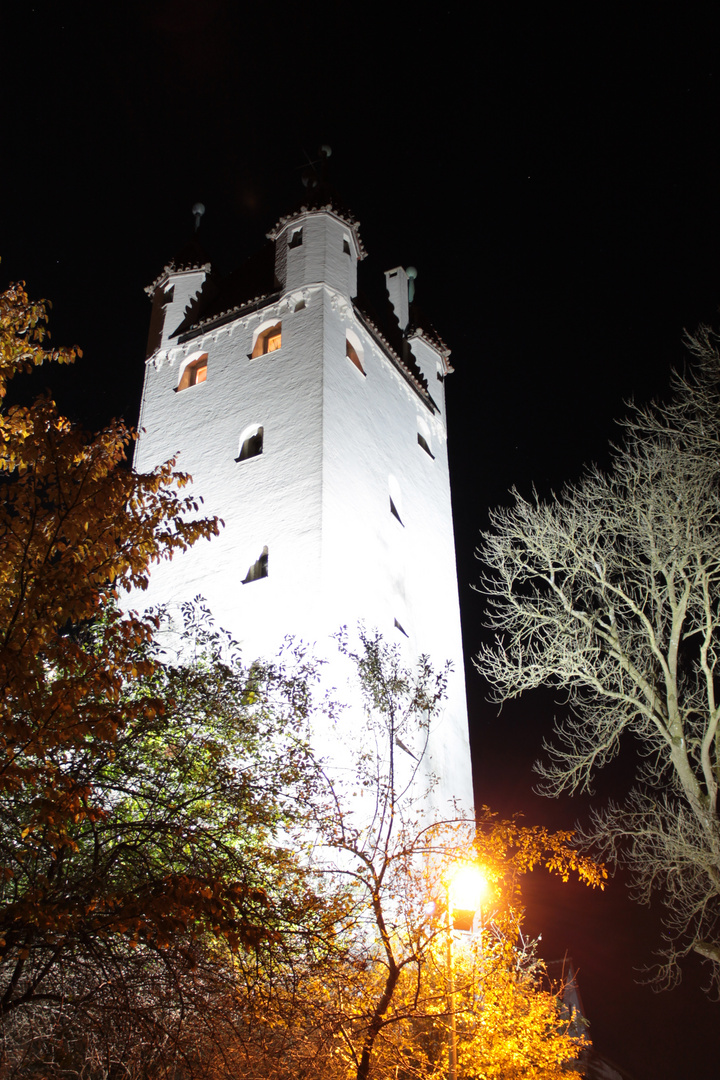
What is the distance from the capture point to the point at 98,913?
6508 mm

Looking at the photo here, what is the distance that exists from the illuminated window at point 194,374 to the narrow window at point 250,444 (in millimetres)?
3615

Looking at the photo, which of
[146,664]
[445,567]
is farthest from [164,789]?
[445,567]

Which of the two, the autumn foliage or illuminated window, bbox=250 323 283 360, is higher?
illuminated window, bbox=250 323 283 360

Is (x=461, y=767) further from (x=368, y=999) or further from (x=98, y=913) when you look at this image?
(x=98, y=913)

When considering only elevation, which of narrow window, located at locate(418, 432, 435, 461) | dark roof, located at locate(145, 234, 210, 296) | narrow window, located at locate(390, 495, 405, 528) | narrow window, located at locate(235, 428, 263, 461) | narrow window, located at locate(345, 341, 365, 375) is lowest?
narrow window, located at locate(390, 495, 405, 528)

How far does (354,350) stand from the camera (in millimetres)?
24031

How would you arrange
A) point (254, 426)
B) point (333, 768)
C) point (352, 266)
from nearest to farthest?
point (333, 768)
point (254, 426)
point (352, 266)

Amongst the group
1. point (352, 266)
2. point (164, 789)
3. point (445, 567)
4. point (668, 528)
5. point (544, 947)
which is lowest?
point (544, 947)

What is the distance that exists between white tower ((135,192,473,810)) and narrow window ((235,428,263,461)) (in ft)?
0.13

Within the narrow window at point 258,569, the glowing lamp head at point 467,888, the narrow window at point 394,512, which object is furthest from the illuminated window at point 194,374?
the glowing lamp head at point 467,888

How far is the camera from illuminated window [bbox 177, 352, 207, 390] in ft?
80.0

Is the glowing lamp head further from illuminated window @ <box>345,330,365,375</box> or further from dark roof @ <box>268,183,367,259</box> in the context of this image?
dark roof @ <box>268,183,367,259</box>

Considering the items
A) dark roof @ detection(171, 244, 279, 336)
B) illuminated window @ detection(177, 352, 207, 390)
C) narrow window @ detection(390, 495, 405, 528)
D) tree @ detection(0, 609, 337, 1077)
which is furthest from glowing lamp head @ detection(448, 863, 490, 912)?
dark roof @ detection(171, 244, 279, 336)

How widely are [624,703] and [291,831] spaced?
595cm
